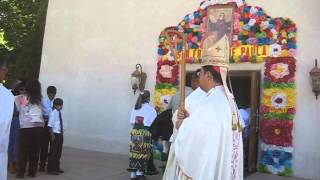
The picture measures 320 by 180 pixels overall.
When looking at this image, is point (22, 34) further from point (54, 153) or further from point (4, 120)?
point (4, 120)

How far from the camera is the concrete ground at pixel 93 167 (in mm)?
8875

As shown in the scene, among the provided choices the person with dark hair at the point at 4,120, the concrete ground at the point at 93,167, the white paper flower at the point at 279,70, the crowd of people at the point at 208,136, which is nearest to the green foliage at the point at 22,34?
the concrete ground at the point at 93,167

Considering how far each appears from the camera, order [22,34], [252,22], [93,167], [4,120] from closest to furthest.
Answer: [4,120], [93,167], [252,22], [22,34]

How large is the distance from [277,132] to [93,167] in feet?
12.7

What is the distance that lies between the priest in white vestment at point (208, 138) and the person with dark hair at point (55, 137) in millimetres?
4785

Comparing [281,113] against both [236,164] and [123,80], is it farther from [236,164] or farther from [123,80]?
[236,164]

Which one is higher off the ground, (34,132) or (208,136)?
(208,136)

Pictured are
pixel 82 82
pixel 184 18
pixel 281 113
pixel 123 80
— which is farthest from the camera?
pixel 82 82

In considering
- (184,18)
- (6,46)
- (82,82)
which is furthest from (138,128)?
(6,46)

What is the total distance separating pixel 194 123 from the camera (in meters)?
4.34

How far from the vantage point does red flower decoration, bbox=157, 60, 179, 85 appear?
37.8ft

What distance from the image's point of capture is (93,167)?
10.0 metres

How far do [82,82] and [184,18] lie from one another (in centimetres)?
356

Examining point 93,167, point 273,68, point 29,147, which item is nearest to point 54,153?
point 29,147
